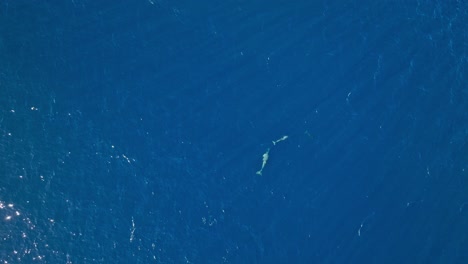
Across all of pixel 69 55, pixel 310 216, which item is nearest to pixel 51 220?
pixel 69 55

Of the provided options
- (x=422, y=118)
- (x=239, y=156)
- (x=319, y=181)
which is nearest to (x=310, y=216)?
(x=319, y=181)

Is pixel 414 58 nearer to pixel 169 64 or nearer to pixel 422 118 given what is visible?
pixel 422 118

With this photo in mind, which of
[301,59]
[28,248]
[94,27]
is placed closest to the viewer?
[28,248]

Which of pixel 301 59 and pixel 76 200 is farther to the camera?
pixel 301 59

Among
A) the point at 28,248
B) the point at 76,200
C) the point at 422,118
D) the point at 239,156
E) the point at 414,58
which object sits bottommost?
the point at 28,248

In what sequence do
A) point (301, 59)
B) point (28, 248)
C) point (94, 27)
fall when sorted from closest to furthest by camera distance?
point (28, 248)
point (94, 27)
point (301, 59)

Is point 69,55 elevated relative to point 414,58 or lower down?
lower down
